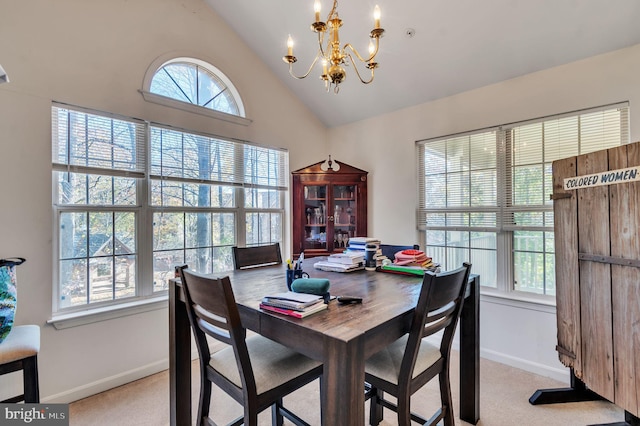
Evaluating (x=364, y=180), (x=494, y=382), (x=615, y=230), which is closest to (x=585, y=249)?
(x=615, y=230)

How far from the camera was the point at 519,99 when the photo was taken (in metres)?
A: 2.57

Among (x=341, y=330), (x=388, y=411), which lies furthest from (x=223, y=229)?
(x=341, y=330)

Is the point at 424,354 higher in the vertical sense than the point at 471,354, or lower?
higher

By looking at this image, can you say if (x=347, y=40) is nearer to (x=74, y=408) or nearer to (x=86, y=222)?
(x=86, y=222)

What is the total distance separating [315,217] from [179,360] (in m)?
2.13

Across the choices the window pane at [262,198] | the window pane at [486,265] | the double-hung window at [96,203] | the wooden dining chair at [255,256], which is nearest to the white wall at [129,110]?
the double-hung window at [96,203]

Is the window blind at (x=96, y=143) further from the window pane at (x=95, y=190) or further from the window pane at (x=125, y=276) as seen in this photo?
the window pane at (x=125, y=276)

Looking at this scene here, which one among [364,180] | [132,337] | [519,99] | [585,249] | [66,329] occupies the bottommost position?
[132,337]

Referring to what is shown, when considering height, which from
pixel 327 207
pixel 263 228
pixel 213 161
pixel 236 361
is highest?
pixel 213 161

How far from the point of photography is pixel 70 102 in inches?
84.1

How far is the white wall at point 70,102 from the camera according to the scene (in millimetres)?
1949

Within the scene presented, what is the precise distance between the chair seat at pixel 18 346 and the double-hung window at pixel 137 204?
56 centimetres

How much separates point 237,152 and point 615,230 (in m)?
2.94

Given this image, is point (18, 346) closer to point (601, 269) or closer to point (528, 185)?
point (601, 269)
